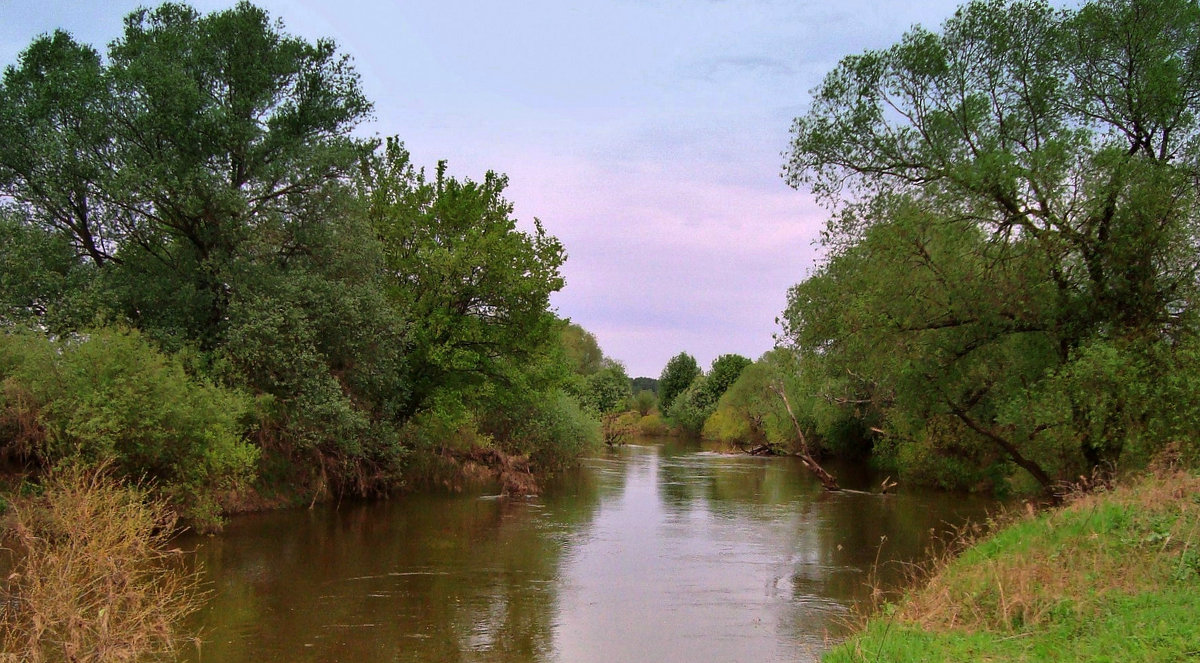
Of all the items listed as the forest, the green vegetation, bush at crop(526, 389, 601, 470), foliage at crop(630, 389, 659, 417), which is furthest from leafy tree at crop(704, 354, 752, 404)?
the green vegetation

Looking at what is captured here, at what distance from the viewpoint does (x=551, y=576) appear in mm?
16828

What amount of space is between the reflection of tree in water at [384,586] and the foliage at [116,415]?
75.1 inches

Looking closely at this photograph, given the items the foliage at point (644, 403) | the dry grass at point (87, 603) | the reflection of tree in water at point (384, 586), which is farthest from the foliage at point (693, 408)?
the dry grass at point (87, 603)

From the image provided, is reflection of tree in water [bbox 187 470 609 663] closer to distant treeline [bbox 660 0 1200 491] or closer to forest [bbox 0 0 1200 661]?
forest [bbox 0 0 1200 661]

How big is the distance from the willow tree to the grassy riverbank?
231 inches

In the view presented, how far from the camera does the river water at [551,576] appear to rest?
39.5ft

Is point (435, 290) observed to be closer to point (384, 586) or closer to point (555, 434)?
point (555, 434)

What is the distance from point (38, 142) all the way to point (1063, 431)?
2611 centimetres

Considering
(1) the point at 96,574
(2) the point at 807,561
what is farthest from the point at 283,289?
(2) the point at 807,561

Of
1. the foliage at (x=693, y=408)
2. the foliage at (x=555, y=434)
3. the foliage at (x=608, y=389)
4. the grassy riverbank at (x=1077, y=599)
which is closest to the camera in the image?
the grassy riverbank at (x=1077, y=599)

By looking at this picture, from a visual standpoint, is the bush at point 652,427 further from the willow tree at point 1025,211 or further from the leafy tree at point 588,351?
the willow tree at point 1025,211

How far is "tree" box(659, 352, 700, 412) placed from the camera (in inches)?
4232

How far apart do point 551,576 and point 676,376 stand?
3663 inches

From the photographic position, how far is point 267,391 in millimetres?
23906
